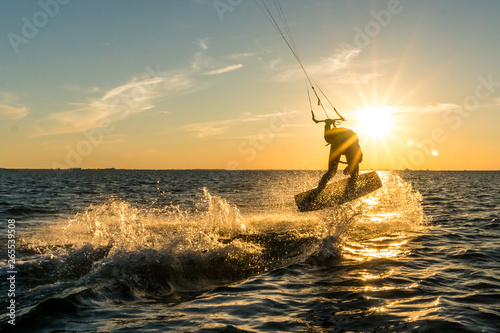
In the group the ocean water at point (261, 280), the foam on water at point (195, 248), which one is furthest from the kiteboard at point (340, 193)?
the ocean water at point (261, 280)

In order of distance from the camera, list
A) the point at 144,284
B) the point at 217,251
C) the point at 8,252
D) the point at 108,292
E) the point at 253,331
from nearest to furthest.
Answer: the point at 253,331 < the point at 108,292 < the point at 144,284 < the point at 217,251 < the point at 8,252

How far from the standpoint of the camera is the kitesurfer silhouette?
1411 centimetres

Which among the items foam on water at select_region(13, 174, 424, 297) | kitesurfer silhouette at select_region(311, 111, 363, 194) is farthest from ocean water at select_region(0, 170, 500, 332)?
kitesurfer silhouette at select_region(311, 111, 363, 194)

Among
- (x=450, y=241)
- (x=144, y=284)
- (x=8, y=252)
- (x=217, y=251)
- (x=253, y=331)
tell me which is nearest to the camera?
(x=253, y=331)

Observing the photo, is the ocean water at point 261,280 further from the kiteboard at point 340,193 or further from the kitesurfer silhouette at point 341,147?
the kitesurfer silhouette at point 341,147

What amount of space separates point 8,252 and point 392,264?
36.9 feet

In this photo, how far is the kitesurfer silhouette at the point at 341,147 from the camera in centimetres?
1411

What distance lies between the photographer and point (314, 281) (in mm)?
9430

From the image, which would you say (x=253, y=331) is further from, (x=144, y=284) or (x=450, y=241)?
(x=450, y=241)

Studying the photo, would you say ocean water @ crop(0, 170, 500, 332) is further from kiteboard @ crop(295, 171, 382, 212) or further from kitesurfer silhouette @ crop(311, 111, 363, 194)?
kitesurfer silhouette @ crop(311, 111, 363, 194)

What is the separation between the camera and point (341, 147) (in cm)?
1441

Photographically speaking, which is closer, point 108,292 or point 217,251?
point 108,292

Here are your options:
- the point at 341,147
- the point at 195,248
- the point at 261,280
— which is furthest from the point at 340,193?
the point at 261,280

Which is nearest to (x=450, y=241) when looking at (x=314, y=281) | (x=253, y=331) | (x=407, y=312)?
(x=314, y=281)
